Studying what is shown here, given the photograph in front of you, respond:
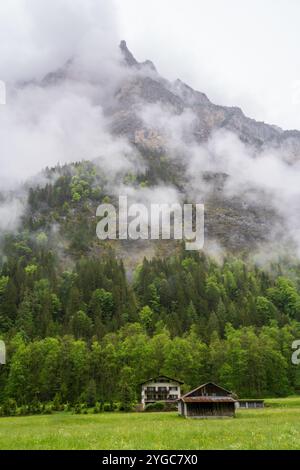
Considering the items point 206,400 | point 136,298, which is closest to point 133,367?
point 206,400

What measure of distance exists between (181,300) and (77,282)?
40460 millimetres

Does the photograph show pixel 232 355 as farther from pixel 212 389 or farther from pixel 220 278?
pixel 220 278

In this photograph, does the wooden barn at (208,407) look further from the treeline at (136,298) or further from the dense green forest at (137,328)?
the treeline at (136,298)

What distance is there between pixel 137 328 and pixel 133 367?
25.7 metres

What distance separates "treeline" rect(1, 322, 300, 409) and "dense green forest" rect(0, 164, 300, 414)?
9.7 inches

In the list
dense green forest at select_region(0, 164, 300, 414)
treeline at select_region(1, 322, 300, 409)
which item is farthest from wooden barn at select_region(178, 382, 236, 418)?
treeline at select_region(1, 322, 300, 409)

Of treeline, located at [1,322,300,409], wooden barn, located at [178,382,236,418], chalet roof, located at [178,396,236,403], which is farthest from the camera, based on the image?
treeline, located at [1,322,300,409]

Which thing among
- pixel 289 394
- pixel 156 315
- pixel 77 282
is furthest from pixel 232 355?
pixel 77 282

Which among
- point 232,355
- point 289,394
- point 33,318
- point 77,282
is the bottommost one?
point 289,394

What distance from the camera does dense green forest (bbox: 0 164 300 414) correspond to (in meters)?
98.2

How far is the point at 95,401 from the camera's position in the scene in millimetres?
84688

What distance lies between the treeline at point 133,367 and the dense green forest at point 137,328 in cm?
25

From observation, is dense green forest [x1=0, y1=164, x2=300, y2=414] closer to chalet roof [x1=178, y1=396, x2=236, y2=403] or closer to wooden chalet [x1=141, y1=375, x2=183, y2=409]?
wooden chalet [x1=141, y1=375, x2=183, y2=409]

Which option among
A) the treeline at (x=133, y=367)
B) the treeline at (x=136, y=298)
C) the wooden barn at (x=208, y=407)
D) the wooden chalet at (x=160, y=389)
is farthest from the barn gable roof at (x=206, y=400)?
the treeline at (x=136, y=298)
